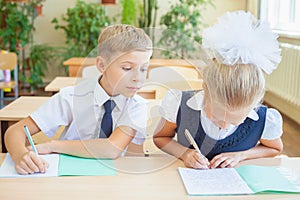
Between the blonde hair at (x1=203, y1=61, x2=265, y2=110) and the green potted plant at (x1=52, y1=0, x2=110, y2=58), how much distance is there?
4.21m

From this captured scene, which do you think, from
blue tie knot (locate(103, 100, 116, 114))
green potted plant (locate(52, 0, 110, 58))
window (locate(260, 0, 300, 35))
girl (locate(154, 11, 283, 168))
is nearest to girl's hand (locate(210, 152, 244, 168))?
girl (locate(154, 11, 283, 168))

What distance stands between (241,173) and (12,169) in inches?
24.8

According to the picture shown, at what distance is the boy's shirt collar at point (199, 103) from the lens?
4.30 feet

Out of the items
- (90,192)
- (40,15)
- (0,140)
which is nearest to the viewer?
(90,192)

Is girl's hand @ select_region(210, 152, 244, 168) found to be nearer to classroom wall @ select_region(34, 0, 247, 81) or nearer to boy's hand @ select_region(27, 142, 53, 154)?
boy's hand @ select_region(27, 142, 53, 154)

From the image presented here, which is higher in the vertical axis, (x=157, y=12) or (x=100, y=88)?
(x=157, y=12)

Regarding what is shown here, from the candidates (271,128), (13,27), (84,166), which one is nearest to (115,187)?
(84,166)

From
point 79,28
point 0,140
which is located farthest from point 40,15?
point 0,140

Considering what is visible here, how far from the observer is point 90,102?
1.41 metres

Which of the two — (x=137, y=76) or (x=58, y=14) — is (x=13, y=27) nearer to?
(x=58, y=14)

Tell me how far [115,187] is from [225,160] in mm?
367

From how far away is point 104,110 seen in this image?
1.41m

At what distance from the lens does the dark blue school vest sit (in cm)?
133

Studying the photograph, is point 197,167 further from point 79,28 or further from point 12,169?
point 79,28
